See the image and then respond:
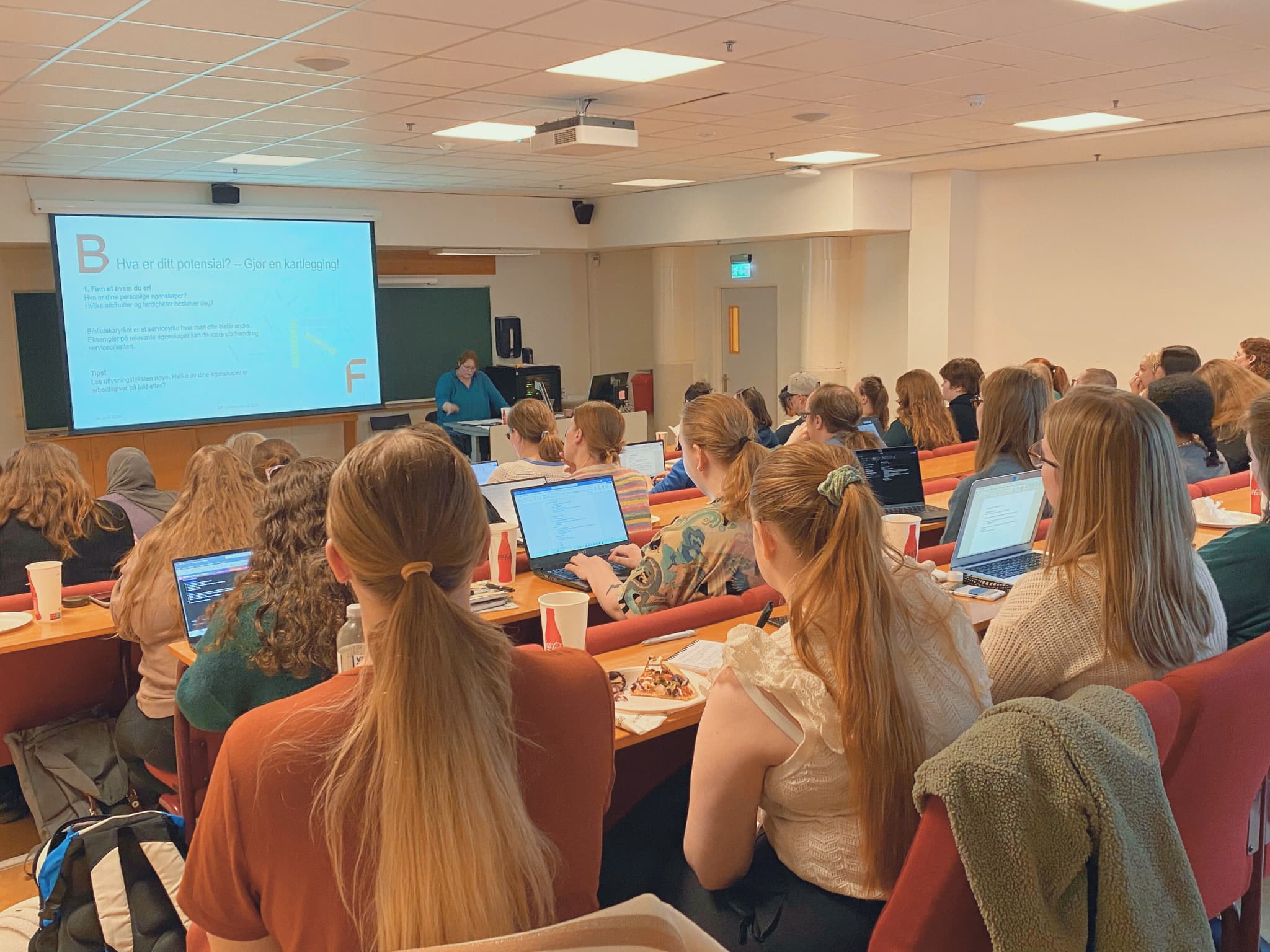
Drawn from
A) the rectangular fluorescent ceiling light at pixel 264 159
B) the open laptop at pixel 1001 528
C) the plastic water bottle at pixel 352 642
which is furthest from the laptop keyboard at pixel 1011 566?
the rectangular fluorescent ceiling light at pixel 264 159

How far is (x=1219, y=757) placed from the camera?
6.35 feet

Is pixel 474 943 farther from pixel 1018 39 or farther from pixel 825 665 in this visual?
pixel 1018 39

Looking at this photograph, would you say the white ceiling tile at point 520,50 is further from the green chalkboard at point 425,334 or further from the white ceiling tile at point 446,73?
the green chalkboard at point 425,334

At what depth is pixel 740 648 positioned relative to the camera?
5.69 feet

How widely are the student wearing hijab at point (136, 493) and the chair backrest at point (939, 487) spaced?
3342 mm

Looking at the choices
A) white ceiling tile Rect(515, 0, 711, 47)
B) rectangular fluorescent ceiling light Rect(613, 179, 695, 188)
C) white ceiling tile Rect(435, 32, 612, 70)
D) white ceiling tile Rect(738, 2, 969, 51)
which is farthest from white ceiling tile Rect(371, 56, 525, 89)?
rectangular fluorescent ceiling light Rect(613, 179, 695, 188)

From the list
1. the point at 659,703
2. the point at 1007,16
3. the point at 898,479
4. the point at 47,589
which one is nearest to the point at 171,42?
the point at 47,589

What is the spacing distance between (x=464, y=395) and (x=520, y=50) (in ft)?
20.0

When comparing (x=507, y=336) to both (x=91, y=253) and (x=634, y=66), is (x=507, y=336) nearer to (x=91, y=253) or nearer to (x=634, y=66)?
(x=91, y=253)

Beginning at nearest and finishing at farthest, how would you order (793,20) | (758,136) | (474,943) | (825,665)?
(474,943)
(825,665)
(793,20)
(758,136)

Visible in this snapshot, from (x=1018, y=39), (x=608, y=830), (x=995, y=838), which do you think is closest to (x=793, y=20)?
(x=1018, y=39)

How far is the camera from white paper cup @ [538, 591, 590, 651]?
256 cm

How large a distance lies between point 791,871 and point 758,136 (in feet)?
21.0

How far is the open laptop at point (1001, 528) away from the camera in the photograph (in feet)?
11.3
